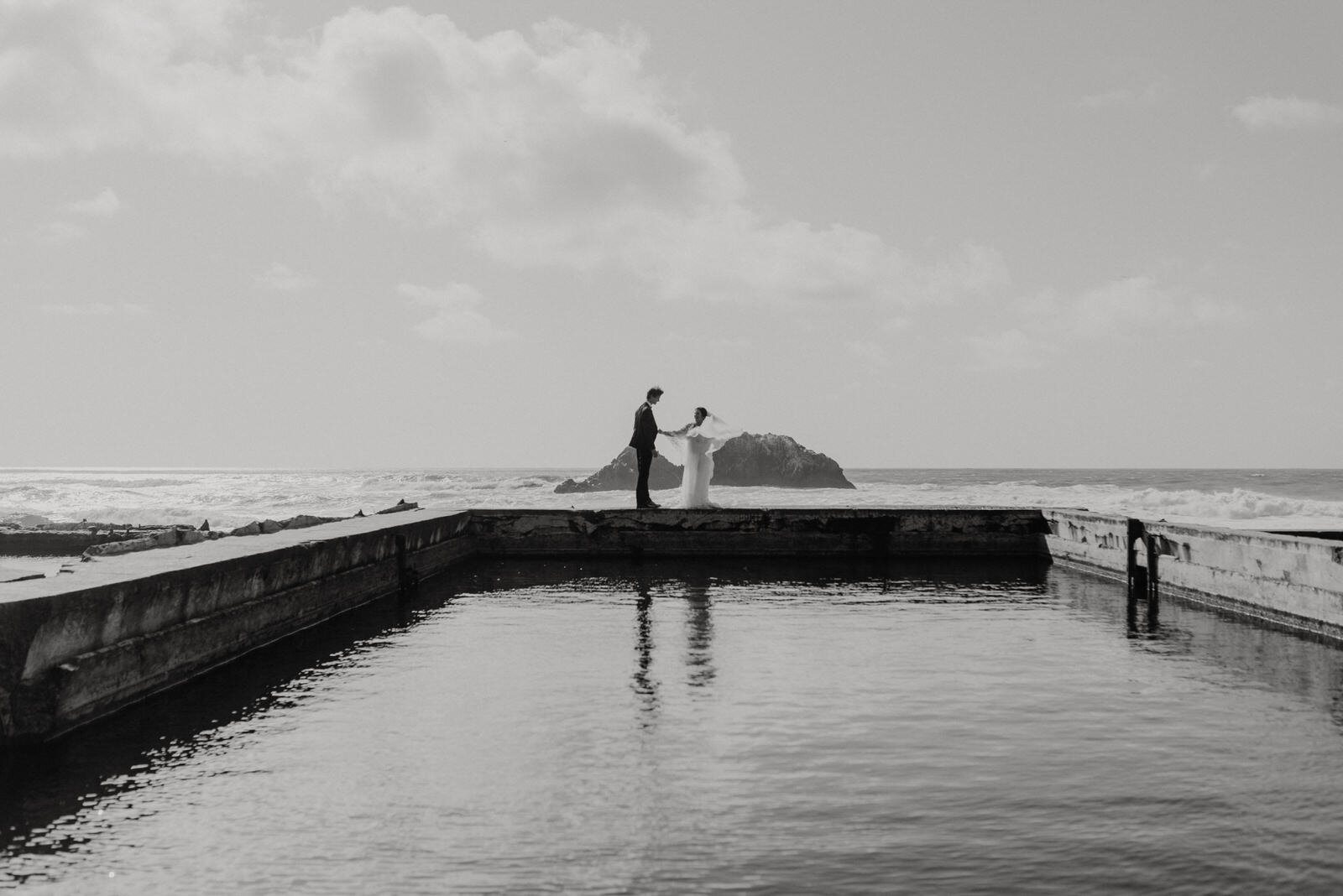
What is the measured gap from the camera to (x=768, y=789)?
173 inches

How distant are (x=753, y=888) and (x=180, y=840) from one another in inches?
82.9

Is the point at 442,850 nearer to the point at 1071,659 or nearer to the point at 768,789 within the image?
the point at 768,789

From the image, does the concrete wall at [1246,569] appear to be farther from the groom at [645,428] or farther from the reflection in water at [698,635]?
the groom at [645,428]

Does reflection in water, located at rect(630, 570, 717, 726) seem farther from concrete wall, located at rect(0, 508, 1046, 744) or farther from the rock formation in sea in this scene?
the rock formation in sea

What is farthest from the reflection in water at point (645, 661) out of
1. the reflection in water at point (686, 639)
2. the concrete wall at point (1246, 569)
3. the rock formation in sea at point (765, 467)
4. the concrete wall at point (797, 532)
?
the rock formation in sea at point (765, 467)

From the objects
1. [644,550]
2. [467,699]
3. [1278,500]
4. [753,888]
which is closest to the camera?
[753,888]

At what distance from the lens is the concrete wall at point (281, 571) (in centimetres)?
538

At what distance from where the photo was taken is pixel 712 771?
464cm

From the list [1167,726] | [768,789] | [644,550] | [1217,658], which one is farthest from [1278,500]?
[768,789]

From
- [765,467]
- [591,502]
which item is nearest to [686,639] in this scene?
[591,502]

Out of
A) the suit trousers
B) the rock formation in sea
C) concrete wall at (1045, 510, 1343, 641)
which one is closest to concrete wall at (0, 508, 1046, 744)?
the suit trousers

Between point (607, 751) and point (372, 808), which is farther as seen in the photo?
point (607, 751)

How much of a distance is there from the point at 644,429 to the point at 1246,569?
28.5 feet

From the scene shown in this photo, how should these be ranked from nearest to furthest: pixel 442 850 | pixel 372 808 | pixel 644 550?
pixel 442 850, pixel 372 808, pixel 644 550
